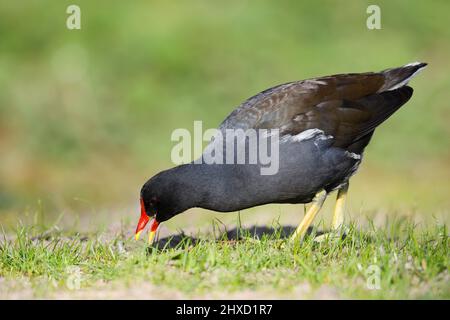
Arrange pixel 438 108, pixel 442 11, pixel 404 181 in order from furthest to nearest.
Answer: pixel 442 11 < pixel 438 108 < pixel 404 181

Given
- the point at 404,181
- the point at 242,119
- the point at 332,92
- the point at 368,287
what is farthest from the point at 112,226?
the point at 404,181

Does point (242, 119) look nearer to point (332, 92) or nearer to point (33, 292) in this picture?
point (332, 92)

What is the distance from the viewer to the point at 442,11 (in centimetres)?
1366

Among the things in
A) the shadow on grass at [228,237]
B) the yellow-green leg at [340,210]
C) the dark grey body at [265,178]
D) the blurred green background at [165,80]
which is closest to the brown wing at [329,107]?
the dark grey body at [265,178]

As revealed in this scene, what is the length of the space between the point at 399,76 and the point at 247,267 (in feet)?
8.22

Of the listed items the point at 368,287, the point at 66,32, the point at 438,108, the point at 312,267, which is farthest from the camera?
the point at 66,32

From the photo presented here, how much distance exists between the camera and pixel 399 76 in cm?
661

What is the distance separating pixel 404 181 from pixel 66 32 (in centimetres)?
622

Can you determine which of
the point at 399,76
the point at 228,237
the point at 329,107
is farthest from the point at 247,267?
the point at 399,76

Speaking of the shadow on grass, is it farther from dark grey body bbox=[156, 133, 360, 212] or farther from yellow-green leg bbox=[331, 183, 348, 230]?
yellow-green leg bbox=[331, 183, 348, 230]

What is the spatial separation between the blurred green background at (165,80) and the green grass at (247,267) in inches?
123

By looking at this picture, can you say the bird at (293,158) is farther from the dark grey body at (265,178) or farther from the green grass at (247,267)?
the green grass at (247,267)
